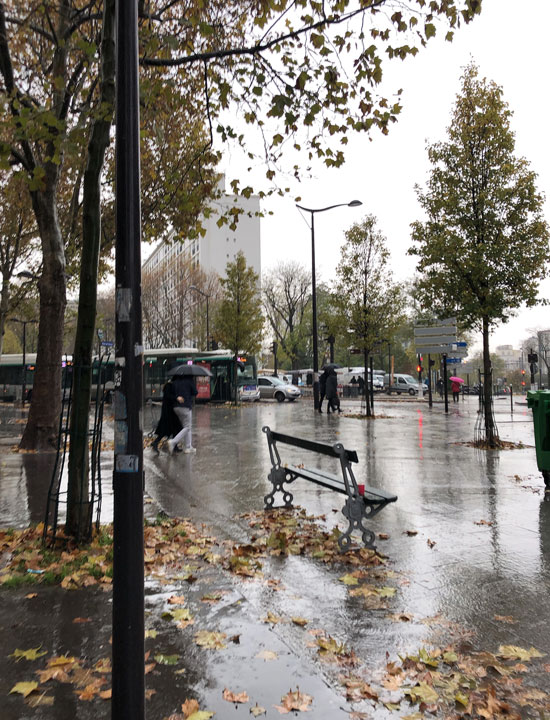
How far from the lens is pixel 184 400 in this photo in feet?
40.3

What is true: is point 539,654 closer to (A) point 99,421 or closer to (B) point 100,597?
→ (B) point 100,597

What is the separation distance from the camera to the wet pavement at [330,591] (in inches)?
121

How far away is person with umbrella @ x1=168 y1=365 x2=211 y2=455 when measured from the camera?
485 inches

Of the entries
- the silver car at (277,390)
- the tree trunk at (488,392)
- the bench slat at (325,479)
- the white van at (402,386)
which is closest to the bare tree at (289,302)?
the white van at (402,386)

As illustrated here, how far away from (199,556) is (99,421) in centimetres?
164

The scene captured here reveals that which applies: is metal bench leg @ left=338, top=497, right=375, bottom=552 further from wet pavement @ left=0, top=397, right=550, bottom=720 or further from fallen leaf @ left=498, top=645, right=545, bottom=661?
fallen leaf @ left=498, top=645, right=545, bottom=661

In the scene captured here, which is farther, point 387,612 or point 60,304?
point 60,304

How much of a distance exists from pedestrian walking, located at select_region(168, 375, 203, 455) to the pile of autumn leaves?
254 inches

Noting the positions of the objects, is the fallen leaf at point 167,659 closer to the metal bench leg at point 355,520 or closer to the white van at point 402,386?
the metal bench leg at point 355,520

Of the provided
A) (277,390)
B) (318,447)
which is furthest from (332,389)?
(318,447)

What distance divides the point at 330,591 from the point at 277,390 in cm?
3523

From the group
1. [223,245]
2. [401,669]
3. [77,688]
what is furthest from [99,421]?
[223,245]

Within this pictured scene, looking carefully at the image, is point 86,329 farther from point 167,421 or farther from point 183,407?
point 167,421

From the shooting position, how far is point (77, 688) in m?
2.96
